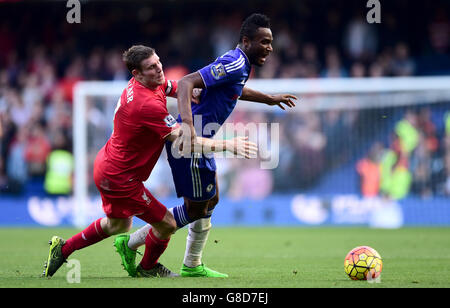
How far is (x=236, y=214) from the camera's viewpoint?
48.8 feet

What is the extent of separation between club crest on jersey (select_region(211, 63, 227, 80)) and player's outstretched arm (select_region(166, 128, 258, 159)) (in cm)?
53

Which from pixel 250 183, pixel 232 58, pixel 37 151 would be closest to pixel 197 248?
pixel 232 58

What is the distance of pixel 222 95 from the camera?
21.1 ft

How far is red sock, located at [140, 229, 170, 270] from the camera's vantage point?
6547 millimetres

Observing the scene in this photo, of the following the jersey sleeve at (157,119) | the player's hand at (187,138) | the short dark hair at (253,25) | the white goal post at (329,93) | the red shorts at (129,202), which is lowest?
the red shorts at (129,202)

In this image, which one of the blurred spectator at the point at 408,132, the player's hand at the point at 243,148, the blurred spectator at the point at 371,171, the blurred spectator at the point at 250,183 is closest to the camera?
the player's hand at the point at 243,148

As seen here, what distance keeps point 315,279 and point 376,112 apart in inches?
368

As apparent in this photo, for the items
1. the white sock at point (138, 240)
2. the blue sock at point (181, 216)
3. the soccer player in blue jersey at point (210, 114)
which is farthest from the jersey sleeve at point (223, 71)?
the white sock at point (138, 240)

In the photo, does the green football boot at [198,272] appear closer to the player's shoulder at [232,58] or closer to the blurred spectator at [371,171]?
the player's shoulder at [232,58]

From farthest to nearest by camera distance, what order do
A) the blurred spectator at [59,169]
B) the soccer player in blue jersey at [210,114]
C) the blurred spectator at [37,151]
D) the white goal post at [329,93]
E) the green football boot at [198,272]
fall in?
the blurred spectator at [37,151] → the blurred spectator at [59,169] → the white goal post at [329,93] → the green football boot at [198,272] → the soccer player in blue jersey at [210,114]

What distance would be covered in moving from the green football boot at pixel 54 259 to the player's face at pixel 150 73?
1.60m

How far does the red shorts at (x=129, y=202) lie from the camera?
20.8 feet

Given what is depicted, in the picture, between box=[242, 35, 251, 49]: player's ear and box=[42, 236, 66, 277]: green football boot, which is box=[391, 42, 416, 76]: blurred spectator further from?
box=[42, 236, 66, 277]: green football boot

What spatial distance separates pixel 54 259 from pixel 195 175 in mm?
1426
